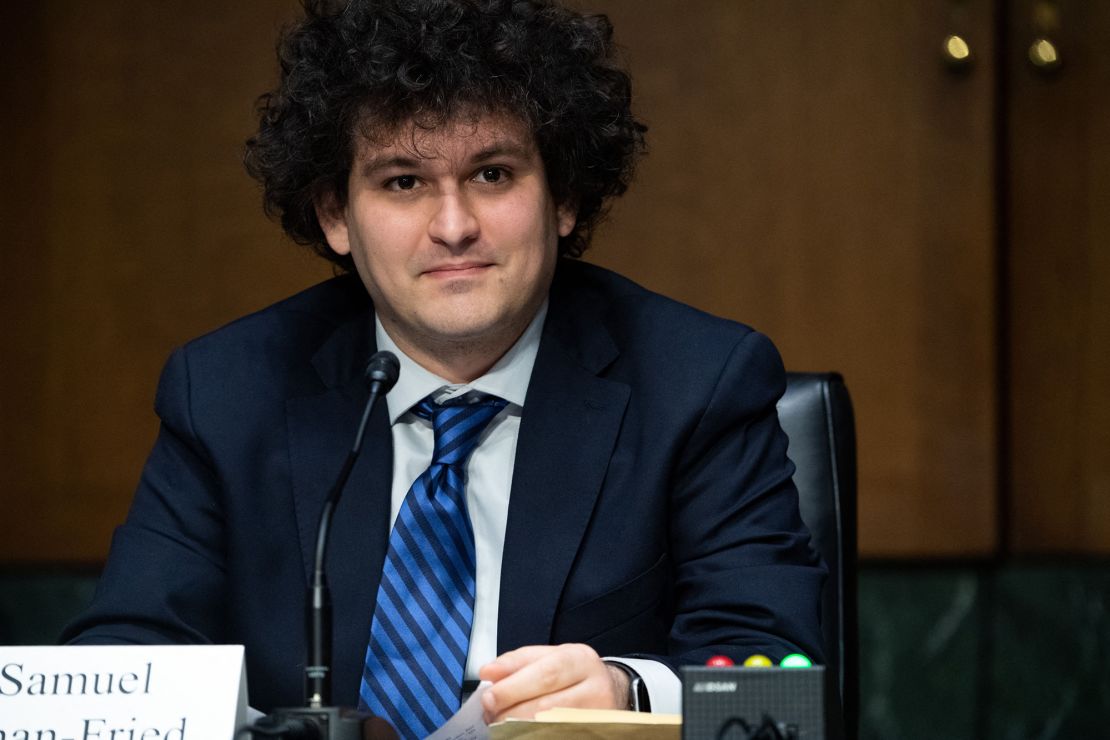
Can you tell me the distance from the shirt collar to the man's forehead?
0.82 feet

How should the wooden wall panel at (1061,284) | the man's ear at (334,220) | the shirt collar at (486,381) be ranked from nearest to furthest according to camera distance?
the shirt collar at (486,381) < the man's ear at (334,220) < the wooden wall panel at (1061,284)

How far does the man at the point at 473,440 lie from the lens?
176 cm

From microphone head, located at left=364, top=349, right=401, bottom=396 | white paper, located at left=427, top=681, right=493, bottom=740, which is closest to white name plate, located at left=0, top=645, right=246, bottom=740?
white paper, located at left=427, top=681, right=493, bottom=740

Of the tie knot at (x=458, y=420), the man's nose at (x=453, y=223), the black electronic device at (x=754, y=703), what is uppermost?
the man's nose at (x=453, y=223)

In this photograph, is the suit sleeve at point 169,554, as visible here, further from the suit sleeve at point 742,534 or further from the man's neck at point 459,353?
the suit sleeve at point 742,534

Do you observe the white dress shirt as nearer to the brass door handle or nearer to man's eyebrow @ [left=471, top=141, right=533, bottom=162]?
man's eyebrow @ [left=471, top=141, right=533, bottom=162]

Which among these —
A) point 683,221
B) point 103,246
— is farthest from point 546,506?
point 103,246

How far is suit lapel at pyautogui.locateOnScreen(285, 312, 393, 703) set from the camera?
1772mm

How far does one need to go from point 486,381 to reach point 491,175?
0.26 m

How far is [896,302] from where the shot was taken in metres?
3.18

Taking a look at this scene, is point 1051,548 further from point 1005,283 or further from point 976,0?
point 976,0

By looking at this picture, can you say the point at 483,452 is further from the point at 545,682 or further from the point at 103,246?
the point at 103,246

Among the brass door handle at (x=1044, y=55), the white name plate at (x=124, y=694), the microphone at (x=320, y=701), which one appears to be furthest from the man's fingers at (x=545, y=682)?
the brass door handle at (x=1044, y=55)

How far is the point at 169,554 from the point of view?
1.87m
